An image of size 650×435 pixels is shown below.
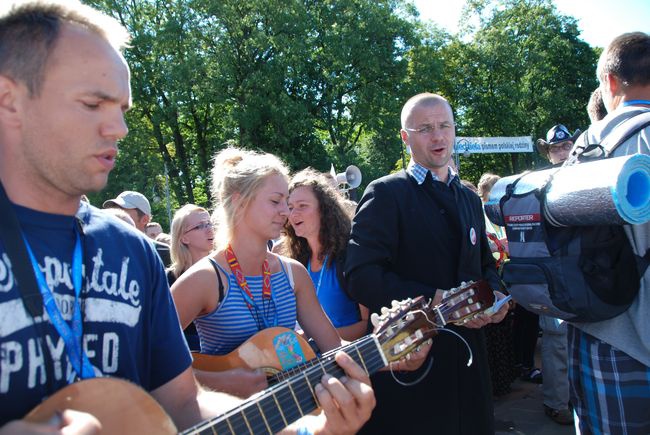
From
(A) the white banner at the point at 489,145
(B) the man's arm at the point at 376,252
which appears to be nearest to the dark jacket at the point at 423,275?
(B) the man's arm at the point at 376,252

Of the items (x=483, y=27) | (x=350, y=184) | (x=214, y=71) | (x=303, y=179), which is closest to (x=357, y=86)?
(x=214, y=71)

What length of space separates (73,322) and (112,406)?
9.7 inches

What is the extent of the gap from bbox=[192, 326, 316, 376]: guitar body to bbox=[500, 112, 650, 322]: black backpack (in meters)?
1.10

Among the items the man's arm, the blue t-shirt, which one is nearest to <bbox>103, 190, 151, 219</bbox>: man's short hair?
the man's arm

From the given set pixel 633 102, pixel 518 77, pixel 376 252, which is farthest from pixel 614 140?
pixel 518 77

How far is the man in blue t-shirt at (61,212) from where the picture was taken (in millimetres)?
1185

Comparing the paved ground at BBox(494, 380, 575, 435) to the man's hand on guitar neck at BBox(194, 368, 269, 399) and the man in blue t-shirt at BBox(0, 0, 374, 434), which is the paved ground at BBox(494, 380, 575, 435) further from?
the man in blue t-shirt at BBox(0, 0, 374, 434)

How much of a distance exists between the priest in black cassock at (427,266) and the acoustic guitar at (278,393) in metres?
0.29

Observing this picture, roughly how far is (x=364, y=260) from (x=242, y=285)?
0.67m

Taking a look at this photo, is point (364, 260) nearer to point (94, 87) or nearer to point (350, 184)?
point (94, 87)

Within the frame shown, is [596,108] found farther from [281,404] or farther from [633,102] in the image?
[281,404]

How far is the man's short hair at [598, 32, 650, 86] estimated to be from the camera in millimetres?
2314

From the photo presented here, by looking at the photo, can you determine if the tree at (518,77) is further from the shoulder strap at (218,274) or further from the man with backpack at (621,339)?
the shoulder strap at (218,274)

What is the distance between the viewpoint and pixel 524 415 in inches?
188
